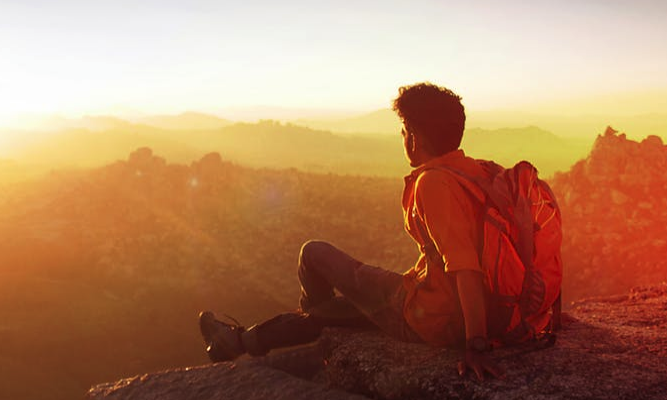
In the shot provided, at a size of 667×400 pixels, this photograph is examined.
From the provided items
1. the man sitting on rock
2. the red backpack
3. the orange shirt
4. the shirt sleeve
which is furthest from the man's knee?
the red backpack

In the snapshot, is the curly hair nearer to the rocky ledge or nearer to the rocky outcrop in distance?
the rocky ledge

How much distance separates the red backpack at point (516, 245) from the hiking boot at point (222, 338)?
2.02 meters

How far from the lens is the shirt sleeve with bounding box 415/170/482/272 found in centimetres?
305

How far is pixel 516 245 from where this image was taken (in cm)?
321

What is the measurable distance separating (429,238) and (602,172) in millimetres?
11914

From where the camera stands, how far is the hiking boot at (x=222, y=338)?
4613 mm

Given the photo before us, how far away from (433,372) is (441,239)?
785 millimetres

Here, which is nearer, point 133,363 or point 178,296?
point 133,363

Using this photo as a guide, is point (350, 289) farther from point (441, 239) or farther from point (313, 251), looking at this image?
point (441, 239)

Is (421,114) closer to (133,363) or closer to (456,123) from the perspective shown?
(456,123)

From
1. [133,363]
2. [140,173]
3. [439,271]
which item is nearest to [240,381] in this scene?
[439,271]

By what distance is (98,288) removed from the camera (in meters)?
15.3

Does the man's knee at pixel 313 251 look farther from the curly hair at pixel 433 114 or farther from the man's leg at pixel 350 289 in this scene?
the curly hair at pixel 433 114

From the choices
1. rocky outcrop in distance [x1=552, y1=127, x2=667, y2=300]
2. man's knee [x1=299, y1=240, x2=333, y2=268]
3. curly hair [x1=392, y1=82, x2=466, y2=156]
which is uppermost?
curly hair [x1=392, y1=82, x2=466, y2=156]
